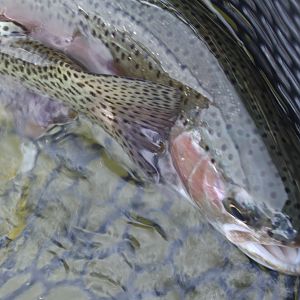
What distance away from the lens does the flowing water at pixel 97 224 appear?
2854 mm

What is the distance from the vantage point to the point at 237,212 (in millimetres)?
2576

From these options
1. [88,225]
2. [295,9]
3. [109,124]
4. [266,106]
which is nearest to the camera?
[295,9]

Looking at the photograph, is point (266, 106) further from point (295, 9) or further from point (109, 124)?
point (109, 124)

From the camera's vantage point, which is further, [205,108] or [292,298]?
[292,298]

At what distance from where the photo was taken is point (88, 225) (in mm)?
3012

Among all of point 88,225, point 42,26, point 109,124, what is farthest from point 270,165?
point 42,26

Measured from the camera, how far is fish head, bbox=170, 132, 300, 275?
2.54 m

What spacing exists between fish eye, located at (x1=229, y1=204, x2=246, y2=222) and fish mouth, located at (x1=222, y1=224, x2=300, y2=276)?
0.05 meters

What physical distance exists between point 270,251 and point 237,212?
200mm

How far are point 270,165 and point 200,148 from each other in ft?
0.83

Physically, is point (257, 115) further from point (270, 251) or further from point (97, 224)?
point (97, 224)

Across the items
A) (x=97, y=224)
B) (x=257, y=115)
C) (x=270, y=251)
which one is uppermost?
(x=257, y=115)

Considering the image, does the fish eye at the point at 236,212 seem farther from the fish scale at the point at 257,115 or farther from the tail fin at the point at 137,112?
the tail fin at the point at 137,112

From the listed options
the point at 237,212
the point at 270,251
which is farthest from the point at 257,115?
the point at 270,251
